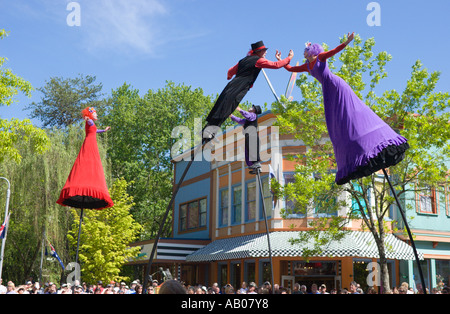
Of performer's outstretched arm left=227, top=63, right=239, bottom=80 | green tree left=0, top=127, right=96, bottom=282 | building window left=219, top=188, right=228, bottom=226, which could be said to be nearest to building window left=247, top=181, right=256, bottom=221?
building window left=219, top=188, right=228, bottom=226

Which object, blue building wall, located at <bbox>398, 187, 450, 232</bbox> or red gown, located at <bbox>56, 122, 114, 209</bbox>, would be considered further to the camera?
blue building wall, located at <bbox>398, 187, 450, 232</bbox>

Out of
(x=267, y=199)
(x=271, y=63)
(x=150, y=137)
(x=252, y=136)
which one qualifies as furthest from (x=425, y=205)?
(x=150, y=137)

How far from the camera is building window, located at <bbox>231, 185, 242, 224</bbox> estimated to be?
2992cm

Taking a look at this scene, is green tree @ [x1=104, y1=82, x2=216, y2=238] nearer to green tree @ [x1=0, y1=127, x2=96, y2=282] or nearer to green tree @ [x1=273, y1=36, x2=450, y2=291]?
green tree @ [x1=0, y1=127, x2=96, y2=282]

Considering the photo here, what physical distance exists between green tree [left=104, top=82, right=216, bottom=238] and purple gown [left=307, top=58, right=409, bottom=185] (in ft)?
119

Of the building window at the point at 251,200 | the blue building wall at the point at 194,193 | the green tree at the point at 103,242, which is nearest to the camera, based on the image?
the green tree at the point at 103,242

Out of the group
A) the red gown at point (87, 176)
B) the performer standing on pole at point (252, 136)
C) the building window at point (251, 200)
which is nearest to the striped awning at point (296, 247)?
the building window at point (251, 200)

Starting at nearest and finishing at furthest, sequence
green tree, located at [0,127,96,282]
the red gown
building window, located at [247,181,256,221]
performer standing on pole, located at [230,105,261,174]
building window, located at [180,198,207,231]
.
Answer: performer standing on pole, located at [230,105,261,174] → the red gown → building window, located at [247,181,256,221] → green tree, located at [0,127,96,282] → building window, located at [180,198,207,231]

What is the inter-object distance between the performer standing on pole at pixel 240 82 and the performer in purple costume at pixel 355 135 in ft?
3.31

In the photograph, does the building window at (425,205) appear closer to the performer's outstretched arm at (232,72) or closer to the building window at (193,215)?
the building window at (193,215)

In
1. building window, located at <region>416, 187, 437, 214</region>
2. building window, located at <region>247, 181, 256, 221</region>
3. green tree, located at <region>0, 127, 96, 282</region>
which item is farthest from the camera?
green tree, located at <region>0, 127, 96, 282</region>

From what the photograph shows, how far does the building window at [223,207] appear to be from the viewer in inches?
1234

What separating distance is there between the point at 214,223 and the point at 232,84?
24012 millimetres

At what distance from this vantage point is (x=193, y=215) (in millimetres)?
35625
